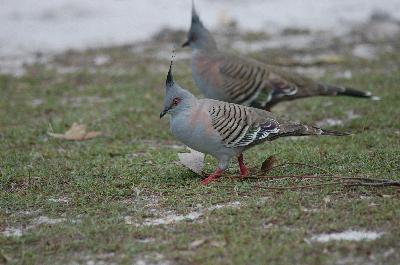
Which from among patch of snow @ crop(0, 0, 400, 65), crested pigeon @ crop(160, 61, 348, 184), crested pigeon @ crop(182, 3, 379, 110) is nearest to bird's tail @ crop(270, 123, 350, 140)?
crested pigeon @ crop(160, 61, 348, 184)

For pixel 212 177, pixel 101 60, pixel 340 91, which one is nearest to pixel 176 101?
pixel 212 177

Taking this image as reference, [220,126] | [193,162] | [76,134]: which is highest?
[220,126]

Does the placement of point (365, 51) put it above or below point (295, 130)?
below

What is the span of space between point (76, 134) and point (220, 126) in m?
2.51

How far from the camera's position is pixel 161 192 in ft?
16.2

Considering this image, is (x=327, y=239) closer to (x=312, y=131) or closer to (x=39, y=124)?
(x=312, y=131)

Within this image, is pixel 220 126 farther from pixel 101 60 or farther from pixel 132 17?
pixel 132 17

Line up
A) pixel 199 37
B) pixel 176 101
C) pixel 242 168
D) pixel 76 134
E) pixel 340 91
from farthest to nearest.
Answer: pixel 199 37
pixel 340 91
pixel 76 134
pixel 242 168
pixel 176 101

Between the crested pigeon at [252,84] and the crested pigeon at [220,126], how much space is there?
1.96 metres

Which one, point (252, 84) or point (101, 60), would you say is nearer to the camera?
point (252, 84)

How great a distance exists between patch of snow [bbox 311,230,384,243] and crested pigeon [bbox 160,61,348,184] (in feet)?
4.42

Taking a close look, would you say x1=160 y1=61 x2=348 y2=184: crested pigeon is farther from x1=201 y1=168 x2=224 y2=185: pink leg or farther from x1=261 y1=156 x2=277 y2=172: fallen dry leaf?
x1=261 y1=156 x2=277 y2=172: fallen dry leaf

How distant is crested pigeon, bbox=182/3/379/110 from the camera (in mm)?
7281

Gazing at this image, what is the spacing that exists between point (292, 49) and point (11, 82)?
439 cm
